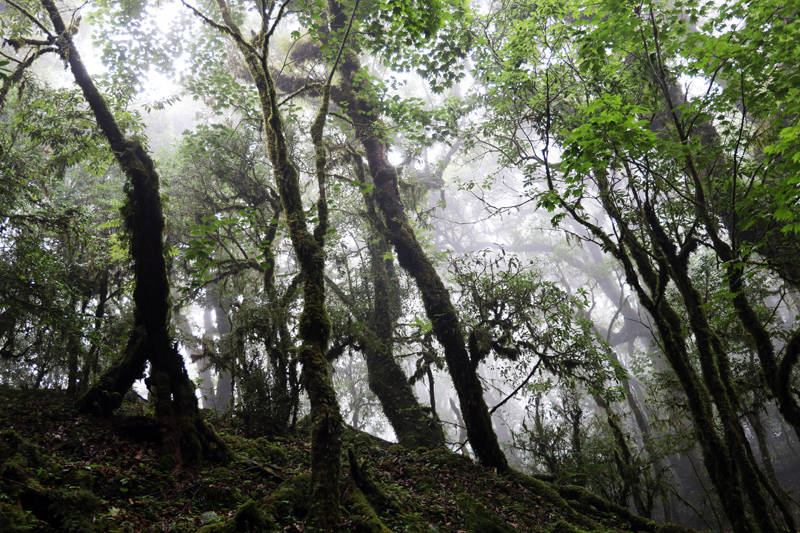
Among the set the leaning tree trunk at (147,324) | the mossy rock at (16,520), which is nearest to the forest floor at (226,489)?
the mossy rock at (16,520)

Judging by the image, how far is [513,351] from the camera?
10000 mm

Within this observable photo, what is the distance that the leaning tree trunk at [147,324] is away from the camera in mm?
6168

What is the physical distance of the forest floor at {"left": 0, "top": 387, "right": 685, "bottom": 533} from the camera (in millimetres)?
4008

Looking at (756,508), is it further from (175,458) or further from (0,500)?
(0,500)

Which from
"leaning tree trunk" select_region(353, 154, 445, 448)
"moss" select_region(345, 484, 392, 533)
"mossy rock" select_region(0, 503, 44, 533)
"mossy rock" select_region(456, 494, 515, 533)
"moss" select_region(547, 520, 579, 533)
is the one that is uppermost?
"leaning tree trunk" select_region(353, 154, 445, 448)

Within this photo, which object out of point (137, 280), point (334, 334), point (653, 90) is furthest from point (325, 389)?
point (653, 90)

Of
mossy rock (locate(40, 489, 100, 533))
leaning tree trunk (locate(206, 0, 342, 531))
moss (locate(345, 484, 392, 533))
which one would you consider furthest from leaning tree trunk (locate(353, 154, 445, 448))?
mossy rock (locate(40, 489, 100, 533))

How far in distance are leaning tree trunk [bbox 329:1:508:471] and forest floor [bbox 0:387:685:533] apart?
771mm

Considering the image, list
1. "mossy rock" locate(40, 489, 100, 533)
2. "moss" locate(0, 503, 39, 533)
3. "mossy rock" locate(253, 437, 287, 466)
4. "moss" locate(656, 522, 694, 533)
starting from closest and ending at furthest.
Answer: "moss" locate(0, 503, 39, 533), "mossy rock" locate(40, 489, 100, 533), "mossy rock" locate(253, 437, 287, 466), "moss" locate(656, 522, 694, 533)

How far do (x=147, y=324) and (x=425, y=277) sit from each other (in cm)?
598

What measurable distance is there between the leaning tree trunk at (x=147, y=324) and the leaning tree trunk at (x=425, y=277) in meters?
4.77

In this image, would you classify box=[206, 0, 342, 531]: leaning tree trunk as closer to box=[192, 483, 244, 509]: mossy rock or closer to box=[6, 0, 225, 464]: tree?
box=[192, 483, 244, 509]: mossy rock

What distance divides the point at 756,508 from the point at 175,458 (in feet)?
25.1

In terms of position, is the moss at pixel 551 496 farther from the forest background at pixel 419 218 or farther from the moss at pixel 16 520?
the moss at pixel 16 520
